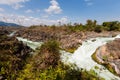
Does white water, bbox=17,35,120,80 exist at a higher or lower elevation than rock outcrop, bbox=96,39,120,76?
lower

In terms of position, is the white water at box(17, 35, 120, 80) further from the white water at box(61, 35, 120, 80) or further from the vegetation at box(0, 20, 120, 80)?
the vegetation at box(0, 20, 120, 80)

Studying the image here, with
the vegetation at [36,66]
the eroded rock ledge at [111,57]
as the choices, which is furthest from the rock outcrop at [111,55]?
the vegetation at [36,66]

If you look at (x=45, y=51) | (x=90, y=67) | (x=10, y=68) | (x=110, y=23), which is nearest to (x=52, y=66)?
(x=45, y=51)

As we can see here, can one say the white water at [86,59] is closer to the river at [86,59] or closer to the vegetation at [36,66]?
the river at [86,59]

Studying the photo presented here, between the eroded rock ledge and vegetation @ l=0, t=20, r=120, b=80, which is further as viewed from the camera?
the eroded rock ledge

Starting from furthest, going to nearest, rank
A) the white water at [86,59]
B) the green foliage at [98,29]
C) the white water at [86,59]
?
the green foliage at [98,29] → the white water at [86,59] → the white water at [86,59]

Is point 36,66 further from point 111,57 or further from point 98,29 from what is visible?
point 98,29

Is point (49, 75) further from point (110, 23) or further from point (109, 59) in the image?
point (110, 23)

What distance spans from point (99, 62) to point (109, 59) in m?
3.49

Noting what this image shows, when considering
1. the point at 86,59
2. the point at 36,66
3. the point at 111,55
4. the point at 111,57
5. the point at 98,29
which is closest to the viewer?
the point at 36,66

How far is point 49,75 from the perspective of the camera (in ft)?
137

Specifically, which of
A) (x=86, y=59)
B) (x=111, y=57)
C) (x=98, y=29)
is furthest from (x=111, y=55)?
(x=98, y=29)

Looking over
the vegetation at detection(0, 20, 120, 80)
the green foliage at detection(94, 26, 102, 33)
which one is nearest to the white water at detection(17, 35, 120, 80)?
the vegetation at detection(0, 20, 120, 80)

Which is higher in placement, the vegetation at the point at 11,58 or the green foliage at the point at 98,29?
the green foliage at the point at 98,29
